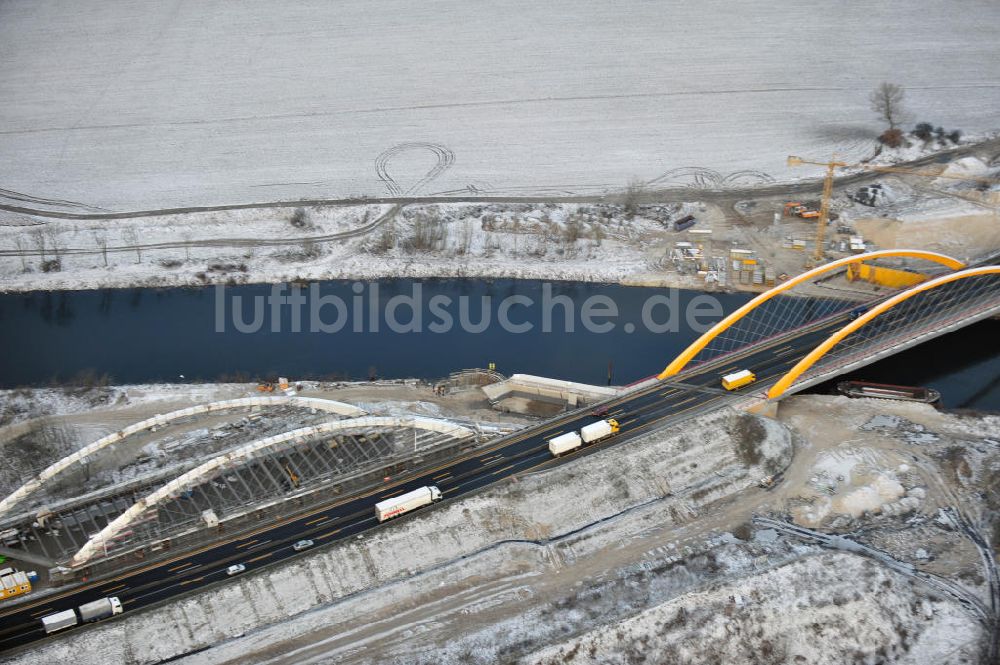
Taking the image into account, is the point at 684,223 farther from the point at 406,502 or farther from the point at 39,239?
the point at 39,239

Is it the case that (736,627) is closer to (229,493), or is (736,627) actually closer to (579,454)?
(579,454)

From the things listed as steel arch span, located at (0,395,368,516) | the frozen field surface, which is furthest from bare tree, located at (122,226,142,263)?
steel arch span, located at (0,395,368,516)

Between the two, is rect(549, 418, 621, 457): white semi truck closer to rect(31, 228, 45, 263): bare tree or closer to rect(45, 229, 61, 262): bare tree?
rect(45, 229, 61, 262): bare tree

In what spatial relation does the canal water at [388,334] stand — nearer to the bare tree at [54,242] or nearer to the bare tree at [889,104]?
the bare tree at [54,242]

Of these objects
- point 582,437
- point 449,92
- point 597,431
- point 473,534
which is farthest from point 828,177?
point 473,534

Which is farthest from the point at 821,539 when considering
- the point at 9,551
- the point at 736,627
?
the point at 9,551

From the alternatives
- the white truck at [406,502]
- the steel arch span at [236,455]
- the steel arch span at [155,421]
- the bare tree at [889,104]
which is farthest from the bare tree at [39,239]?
the bare tree at [889,104]
